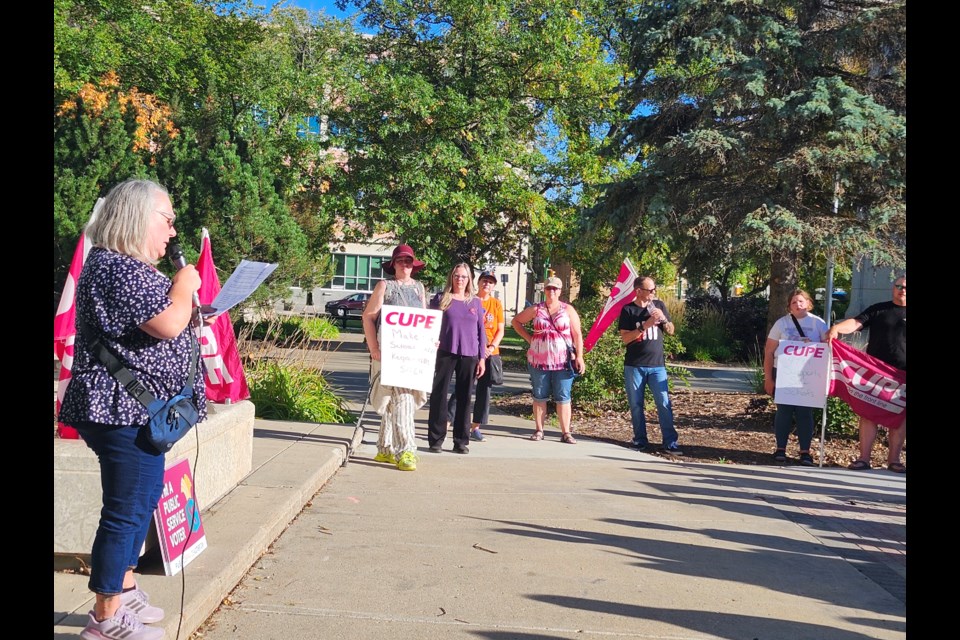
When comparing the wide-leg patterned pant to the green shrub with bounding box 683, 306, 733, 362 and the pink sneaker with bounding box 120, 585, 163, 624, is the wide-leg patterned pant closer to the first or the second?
the pink sneaker with bounding box 120, 585, 163, 624

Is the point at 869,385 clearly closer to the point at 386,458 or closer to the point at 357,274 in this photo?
the point at 386,458

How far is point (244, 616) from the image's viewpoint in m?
4.32

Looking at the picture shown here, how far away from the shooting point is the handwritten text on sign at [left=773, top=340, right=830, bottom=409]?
9391 millimetres

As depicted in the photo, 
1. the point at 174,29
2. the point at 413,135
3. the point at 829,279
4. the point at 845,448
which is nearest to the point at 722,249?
the point at 829,279

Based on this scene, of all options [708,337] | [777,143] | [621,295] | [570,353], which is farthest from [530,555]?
[708,337]

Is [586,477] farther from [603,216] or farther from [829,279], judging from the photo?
[829,279]

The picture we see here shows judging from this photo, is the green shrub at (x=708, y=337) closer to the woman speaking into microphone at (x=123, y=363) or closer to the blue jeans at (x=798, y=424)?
the blue jeans at (x=798, y=424)

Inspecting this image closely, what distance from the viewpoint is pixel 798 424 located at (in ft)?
31.8

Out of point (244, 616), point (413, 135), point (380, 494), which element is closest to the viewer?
point (244, 616)

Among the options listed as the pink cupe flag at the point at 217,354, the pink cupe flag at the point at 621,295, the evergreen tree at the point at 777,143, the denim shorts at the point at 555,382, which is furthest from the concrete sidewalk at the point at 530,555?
the evergreen tree at the point at 777,143

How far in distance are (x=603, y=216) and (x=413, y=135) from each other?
22.4 ft

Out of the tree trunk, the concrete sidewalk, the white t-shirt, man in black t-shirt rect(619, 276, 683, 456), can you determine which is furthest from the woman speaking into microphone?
the tree trunk

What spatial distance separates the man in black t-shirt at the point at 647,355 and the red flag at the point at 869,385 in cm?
173

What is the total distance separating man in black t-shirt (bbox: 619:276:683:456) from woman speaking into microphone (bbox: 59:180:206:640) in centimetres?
704
